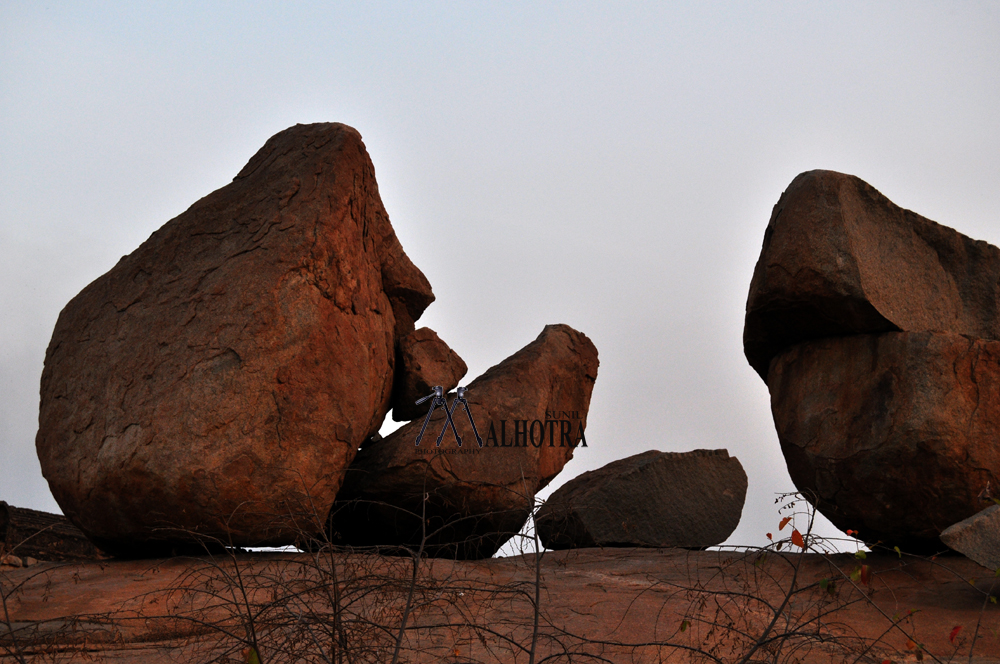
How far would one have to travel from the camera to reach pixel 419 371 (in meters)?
6.74

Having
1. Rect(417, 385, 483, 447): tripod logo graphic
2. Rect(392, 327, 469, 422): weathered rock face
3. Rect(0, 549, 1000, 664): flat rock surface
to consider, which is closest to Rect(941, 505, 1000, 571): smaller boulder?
Rect(0, 549, 1000, 664): flat rock surface

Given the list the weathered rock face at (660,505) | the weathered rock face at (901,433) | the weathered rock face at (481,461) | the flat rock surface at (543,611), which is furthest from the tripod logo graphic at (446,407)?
the weathered rock face at (901,433)

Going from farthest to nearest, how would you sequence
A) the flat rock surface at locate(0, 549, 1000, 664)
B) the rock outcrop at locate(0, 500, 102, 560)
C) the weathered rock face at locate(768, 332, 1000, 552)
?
the rock outcrop at locate(0, 500, 102, 560) < the weathered rock face at locate(768, 332, 1000, 552) < the flat rock surface at locate(0, 549, 1000, 664)

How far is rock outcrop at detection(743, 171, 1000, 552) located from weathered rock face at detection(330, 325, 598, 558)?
1.69m

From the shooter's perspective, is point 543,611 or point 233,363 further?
point 233,363

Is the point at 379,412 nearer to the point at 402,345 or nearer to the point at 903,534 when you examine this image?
the point at 402,345

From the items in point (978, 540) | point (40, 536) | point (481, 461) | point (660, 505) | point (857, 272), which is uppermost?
point (857, 272)

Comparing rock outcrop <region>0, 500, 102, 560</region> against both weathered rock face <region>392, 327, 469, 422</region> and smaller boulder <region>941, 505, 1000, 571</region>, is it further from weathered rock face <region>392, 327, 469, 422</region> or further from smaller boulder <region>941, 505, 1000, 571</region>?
smaller boulder <region>941, 505, 1000, 571</region>

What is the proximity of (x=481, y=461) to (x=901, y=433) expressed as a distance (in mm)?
2713

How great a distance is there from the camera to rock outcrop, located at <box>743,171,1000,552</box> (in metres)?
5.24

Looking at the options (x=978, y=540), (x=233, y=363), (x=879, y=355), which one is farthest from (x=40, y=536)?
(x=978, y=540)

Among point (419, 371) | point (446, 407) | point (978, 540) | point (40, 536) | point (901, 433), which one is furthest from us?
point (40, 536)

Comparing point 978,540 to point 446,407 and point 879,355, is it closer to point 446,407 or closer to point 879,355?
point 879,355

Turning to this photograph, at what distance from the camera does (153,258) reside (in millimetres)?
6359
